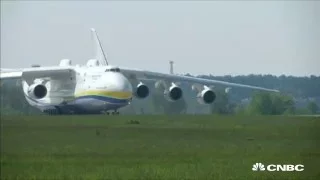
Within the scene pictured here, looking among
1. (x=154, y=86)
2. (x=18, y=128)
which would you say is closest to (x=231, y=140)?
(x=18, y=128)

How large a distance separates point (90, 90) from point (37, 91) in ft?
12.8

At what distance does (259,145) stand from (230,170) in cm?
136

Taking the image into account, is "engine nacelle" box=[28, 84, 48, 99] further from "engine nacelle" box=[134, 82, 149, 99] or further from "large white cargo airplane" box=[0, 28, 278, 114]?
"engine nacelle" box=[134, 82, 149, 99]

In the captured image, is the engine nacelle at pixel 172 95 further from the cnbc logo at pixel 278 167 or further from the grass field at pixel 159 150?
the cnbc logo at pixel 278 167

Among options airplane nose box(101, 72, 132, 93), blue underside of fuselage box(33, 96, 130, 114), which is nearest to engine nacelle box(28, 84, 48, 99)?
blue underside of fuselage box(33, 96, 130, 114)

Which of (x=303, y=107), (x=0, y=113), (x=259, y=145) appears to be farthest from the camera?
(x=0, y=113)

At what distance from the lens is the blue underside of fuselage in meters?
28.8

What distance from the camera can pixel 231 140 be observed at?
1379 cm

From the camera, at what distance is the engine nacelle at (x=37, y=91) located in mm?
28000

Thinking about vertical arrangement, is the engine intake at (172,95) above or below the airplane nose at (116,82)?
below

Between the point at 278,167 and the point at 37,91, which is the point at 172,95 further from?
the point at 278,167

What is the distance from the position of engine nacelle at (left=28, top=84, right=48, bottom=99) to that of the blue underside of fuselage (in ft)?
2.51

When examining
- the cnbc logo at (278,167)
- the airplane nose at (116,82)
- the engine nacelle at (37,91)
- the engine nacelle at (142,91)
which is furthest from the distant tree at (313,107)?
the airplane nose at (116,82)

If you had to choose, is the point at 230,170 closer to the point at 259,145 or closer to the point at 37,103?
the point at 259,145
